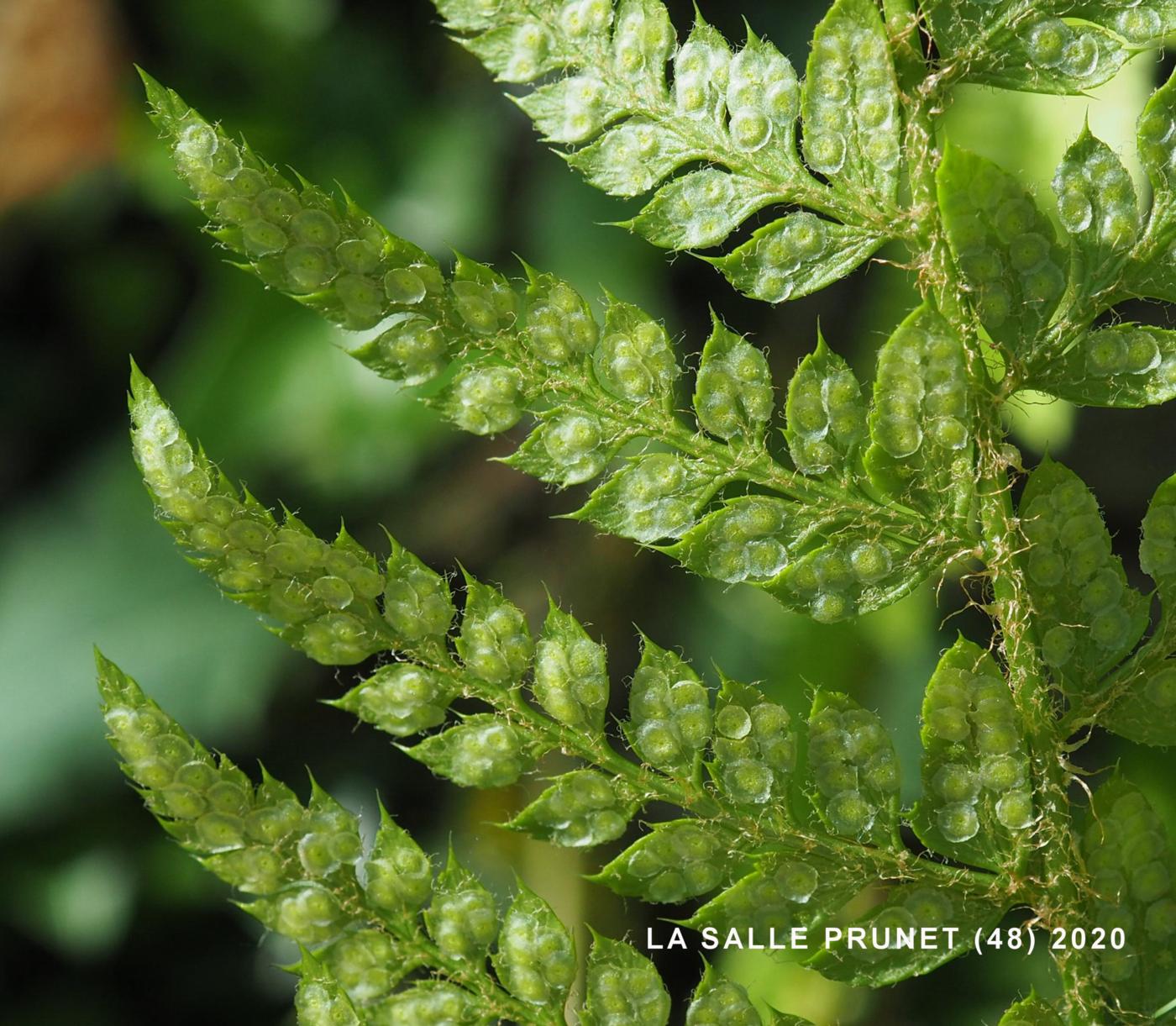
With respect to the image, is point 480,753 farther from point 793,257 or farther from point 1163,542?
point 1163,542

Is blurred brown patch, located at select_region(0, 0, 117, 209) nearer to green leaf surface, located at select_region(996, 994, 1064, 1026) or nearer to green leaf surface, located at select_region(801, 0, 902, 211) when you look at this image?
green leaf surface, located at select_region(801, 0, 902, 211)

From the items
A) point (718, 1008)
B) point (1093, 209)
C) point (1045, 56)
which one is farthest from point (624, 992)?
point (1045, 56)

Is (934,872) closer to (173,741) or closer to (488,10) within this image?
(173,741)

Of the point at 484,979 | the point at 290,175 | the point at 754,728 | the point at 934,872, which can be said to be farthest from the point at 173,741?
the point at 290,175

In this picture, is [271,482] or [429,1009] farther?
[271,482]

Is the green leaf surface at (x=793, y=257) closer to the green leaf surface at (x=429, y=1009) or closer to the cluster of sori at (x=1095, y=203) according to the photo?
the cluster of sori at (x=1095, y=203)

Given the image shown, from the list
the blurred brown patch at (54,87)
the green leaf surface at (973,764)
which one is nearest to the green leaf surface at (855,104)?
the green leaf surface at (973,764)

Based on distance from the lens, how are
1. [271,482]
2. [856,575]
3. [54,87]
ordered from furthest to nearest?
[54,87]
[271,482]
[856,575]
